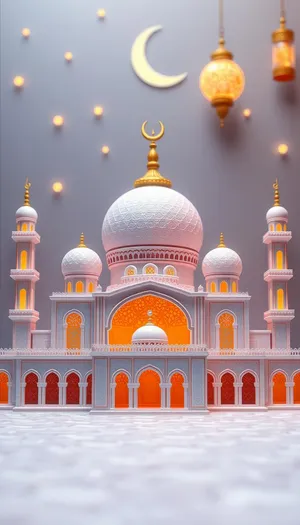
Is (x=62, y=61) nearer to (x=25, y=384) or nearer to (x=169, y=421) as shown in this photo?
(x=25, y=384)

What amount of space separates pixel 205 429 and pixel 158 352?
467 centimetres

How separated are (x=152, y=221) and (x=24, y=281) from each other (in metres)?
3.33

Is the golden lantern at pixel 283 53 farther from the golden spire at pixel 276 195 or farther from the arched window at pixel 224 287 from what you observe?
the arched window at pixel 224 287

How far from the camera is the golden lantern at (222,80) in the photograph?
19.5 metres

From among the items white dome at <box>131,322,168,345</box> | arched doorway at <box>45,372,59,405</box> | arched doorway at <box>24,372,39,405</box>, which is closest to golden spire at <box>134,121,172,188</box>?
white dome at <box>131,322,168,345</box>

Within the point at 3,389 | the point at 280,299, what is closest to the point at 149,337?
the point at 280,299

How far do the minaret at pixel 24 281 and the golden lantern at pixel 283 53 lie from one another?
24.4ft

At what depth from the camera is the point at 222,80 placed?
63.8 feet

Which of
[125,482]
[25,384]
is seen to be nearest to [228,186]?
[25,384]

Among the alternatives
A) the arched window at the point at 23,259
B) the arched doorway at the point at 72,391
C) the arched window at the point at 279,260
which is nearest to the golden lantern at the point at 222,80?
the arched window at the point at 279,260

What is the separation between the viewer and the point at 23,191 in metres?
21.0

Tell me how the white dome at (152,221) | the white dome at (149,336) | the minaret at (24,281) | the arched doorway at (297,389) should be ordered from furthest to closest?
1. the white dome at (152,221)
2. the minaret at (24,281)
3. the arched doorway at (297,389)
4. the white dome at (149,336)

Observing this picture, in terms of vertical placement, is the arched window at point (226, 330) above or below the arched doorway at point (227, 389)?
above

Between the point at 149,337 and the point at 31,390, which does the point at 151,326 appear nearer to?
the point at 149,337
